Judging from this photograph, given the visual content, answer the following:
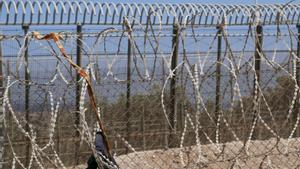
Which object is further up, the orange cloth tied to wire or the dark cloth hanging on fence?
the orange cloth tied to wire

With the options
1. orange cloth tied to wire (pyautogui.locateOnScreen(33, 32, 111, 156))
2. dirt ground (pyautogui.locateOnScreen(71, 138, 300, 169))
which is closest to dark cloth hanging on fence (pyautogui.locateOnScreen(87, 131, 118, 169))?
orange cloth tied to wire (pyautogui.locateOnScreen(33, 32, 111, 156))

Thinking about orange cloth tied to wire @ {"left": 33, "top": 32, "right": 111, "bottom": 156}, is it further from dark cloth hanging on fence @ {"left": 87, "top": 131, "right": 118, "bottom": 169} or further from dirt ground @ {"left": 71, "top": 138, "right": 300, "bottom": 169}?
dirt ground @ {"left": 71, "top": 138, "right": 300, "bottom": 169}

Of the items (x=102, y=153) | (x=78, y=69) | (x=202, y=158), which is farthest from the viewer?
(x=202, y=158)

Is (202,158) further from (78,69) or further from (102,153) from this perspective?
(78,69)

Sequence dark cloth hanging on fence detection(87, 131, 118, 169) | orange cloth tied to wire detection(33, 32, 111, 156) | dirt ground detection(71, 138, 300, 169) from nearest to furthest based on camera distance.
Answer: orange cloth tied to wire detection(33, 32, 111, 156), dark cloth hanging on fence detection(87, 131, 118, 169), dirt ground detection(71, 138, 300, 169)

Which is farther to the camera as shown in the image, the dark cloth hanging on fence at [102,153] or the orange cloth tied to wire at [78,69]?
the dark cloth hanging on fence at [102,153]

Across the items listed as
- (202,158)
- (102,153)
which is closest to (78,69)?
(102,153)

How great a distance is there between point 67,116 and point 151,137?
1661mm

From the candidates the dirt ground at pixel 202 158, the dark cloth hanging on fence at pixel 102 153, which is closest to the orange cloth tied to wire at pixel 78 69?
the dark cloth hanging on fence at pixel 102 153

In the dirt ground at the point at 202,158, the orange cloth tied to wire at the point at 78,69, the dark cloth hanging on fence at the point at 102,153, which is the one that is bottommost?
the dirt ground at the point at 202,158

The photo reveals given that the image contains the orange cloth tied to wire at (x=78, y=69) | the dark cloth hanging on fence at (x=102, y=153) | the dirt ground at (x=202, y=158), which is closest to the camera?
the orange cloth tied to wire at (x=78, y=69)

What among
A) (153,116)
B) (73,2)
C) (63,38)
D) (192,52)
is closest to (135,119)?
(153,116)

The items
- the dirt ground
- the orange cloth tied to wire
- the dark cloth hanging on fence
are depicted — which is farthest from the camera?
the dirt ground

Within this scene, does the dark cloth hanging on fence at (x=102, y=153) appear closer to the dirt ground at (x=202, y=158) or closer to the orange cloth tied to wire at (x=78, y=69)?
the orange cloth tied to wire at (x=78, y=69)
